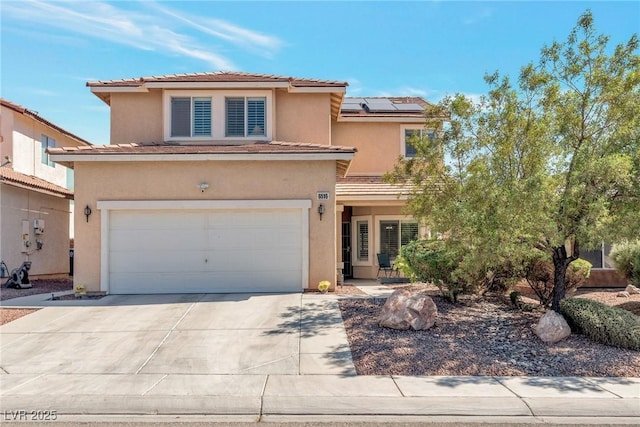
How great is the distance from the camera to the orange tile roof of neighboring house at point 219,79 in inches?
587

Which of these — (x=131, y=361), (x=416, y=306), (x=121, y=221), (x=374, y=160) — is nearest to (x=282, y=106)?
(x=374, y=160)

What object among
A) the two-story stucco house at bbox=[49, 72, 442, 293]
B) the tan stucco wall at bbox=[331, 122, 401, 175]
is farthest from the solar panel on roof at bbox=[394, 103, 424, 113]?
the two-story stucco house at bbox=[49, 72, 442, 293]

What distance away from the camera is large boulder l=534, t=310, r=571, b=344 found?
855cm

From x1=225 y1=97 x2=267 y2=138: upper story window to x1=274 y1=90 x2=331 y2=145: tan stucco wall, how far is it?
2.16 ft

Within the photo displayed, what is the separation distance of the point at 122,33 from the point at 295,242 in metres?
6.96

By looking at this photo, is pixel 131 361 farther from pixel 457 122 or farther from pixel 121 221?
pixel 457 122

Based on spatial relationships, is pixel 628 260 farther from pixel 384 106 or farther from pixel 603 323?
pixel 384 106

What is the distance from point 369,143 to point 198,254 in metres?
8.55

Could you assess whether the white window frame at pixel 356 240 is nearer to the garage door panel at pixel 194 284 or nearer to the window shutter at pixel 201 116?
the garage door panel at pixel 194 284

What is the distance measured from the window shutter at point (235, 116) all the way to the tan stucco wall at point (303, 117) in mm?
1189

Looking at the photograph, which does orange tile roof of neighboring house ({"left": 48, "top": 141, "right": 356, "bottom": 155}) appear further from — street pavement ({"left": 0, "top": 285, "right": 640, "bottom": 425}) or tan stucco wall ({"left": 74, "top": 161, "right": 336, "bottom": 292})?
street pavement ({"left": 0, "top": 285, "right": 640, "bottom": 425})

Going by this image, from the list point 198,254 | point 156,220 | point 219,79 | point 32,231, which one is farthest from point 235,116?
point 32,231

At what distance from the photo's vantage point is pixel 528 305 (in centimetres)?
1084

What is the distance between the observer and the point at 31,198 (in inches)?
695
